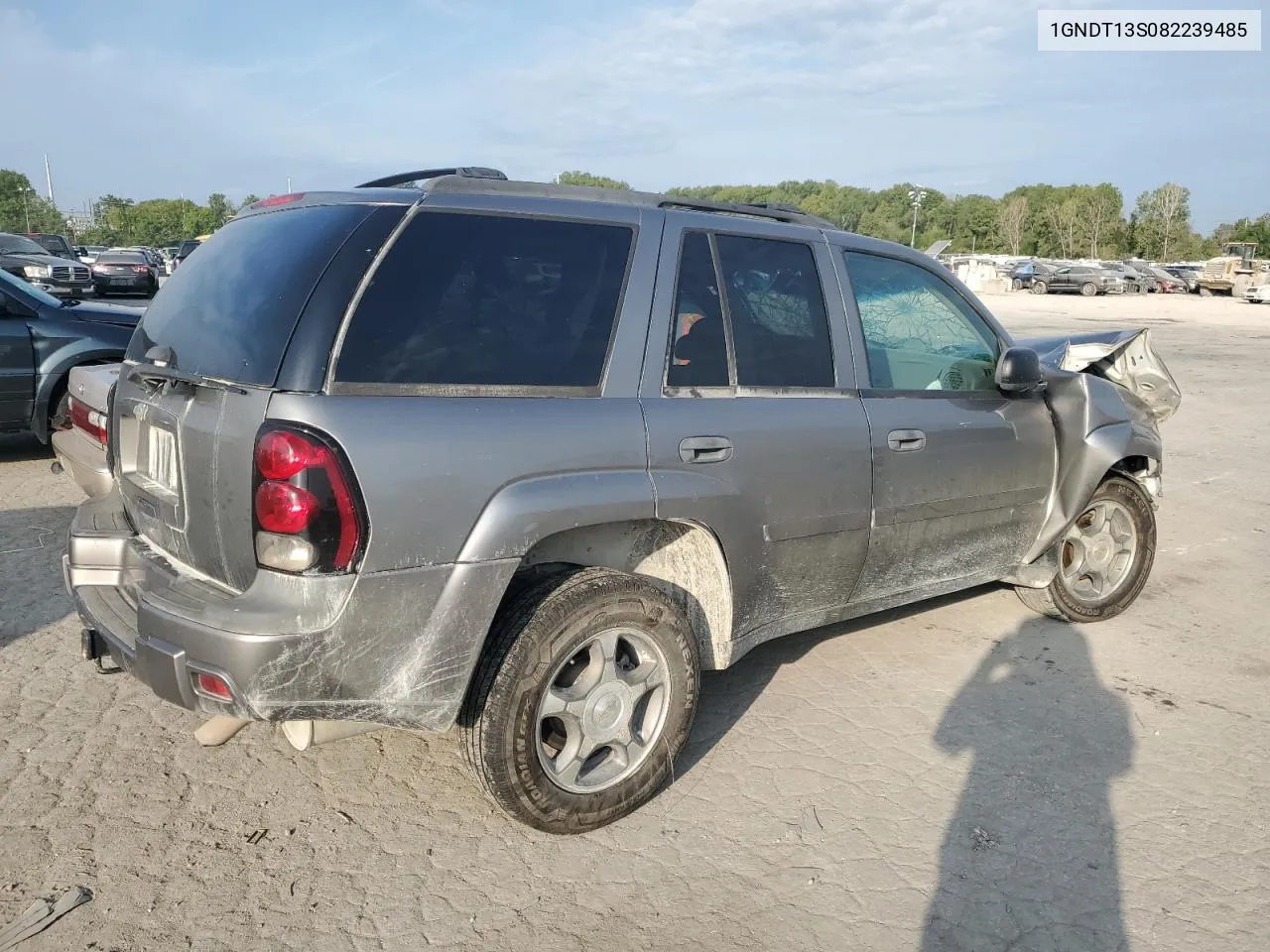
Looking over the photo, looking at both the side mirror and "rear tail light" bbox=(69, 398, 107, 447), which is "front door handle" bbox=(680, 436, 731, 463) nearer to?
the side mirror

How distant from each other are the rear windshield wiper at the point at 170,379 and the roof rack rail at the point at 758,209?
5.21 ft

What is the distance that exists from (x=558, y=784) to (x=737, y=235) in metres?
2.03

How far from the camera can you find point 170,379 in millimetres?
2943

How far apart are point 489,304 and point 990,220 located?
115815 mm

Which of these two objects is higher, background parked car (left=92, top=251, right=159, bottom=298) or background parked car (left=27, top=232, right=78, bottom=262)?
background parked car (left=27, top=232, right=78, bottom=262)

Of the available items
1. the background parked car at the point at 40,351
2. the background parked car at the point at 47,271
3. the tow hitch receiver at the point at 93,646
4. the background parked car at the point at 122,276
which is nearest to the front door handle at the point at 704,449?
the tow hitch receiver at the point at 93,646

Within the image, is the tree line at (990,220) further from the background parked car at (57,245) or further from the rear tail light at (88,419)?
the rear tail light at (88,419)

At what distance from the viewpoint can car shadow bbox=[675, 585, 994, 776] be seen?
144 inches

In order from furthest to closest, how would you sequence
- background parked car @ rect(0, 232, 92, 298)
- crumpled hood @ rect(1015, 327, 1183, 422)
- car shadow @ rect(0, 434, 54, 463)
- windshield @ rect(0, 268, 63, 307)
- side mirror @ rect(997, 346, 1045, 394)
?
1. background parked car @ rect(0, 232, 92, 298)
2. car shadow @ rect(0, 434, 54, 463)
3. windshield @ rect(0, 268, 63, 307)
4. crumpled hood @ rect(1015, 327, 1183, 422)
5. side mirror @ rect(997, 346, 1045, 394)

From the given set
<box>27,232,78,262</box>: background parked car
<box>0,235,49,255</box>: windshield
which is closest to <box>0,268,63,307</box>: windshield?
<box>0,235,49,255</box>: windshield

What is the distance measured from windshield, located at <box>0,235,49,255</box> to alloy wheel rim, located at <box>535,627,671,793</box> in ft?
75.3

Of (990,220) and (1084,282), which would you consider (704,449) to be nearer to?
(1084,282)

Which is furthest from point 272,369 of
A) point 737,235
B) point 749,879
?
point 749,879

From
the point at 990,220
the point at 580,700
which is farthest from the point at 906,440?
the point at 990,220
